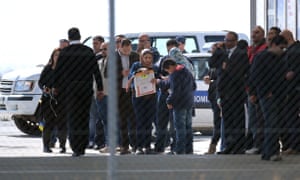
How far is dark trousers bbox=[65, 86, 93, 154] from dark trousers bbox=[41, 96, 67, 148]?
121 centimetres

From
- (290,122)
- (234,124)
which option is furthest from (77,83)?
(290,122)

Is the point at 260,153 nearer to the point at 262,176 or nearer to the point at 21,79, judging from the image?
the point at 262,176

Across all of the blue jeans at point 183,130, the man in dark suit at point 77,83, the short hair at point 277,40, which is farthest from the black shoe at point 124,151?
the short hair at point 277,40

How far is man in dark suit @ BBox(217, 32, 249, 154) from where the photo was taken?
12836 millimetres

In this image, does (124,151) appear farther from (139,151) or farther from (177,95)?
(177,95)

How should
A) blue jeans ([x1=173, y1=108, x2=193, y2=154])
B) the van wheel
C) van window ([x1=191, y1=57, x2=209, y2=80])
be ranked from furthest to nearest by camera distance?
the van wheel < van window ([x1=191, y1=57, x2=209, y2=80]) < blue jeans ([x1=173, y1=108, x2=193, y2=154])

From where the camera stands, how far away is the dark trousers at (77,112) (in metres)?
12.5

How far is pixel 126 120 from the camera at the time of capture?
1398 centimetres

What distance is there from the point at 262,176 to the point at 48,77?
13.7ft

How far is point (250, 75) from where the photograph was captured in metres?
12.3

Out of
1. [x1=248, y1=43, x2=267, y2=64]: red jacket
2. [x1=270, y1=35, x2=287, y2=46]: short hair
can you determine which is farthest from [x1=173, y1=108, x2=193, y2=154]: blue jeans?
[x1=270, y1=35, x2=287, y2=46]: short hair

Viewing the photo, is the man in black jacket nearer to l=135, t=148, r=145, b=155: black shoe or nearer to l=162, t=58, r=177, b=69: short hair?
l=162, t=58, r=177, b=69: short hair

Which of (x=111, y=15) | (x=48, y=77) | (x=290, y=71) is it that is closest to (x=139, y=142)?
(x=48, y=77)

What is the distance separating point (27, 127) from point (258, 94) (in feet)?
21.9
